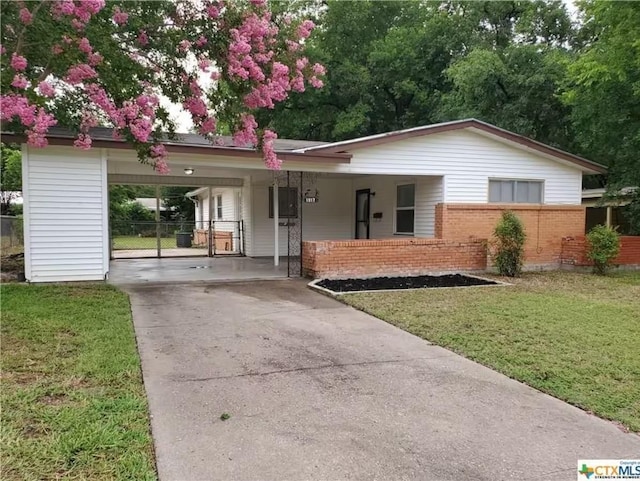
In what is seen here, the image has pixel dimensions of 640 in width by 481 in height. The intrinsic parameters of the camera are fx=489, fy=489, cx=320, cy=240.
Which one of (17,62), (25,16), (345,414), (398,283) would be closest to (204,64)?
(25,16)

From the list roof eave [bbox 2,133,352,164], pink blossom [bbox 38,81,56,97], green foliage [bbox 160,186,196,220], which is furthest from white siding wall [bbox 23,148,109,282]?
green foliage [bbox 160,186,196,220]

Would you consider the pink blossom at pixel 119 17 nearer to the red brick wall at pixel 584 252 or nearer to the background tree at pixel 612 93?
the background tree at pixel 612 93

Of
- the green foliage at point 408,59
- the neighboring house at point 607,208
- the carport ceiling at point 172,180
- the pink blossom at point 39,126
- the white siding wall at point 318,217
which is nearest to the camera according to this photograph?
the pink blossom at point 39,126

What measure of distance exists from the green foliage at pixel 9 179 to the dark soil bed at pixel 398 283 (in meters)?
19.2

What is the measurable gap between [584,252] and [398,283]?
18.2 feet

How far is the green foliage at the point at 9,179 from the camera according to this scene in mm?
23266

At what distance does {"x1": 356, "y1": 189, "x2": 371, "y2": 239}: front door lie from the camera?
15.5 meters

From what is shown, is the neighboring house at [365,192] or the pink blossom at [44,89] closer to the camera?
the pink blossom at [44,89]

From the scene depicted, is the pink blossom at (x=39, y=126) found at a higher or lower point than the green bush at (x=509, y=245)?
higher

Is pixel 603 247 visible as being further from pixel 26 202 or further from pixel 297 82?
pixel 26 202

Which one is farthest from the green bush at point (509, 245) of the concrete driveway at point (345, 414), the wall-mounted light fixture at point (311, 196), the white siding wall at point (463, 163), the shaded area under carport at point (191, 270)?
the concrete driveway at point (345, 414)

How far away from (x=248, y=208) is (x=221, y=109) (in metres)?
10.0

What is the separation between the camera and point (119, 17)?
4.70m

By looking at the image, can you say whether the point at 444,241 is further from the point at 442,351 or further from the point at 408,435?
the point at 408,435
